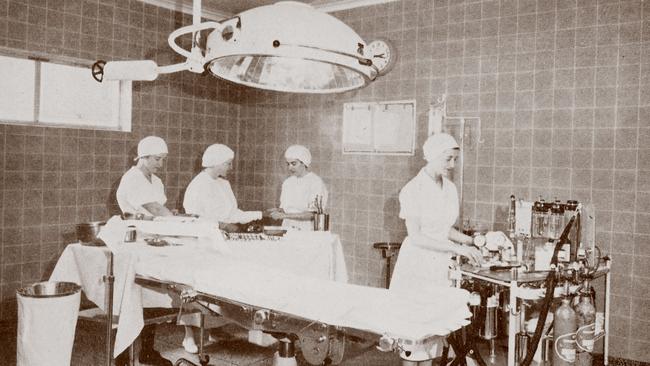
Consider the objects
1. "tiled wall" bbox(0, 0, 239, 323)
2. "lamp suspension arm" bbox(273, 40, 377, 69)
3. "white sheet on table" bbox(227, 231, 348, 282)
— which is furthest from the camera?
"tiled wall" bbox(0, 0, 239, 323)

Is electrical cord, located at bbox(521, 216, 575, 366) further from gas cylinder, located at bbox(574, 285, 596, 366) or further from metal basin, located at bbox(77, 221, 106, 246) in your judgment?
metal basin, located at bbox(77, 221, 106, 246)

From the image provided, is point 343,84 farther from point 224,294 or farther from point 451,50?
point 451,50

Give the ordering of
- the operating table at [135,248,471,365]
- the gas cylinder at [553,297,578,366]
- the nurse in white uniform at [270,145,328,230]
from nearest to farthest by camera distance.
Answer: the operating table at [135,248,471,365]
the gas cylinder at [553,297,578,366]
the nurse in white uniform at [270,145,328,230]

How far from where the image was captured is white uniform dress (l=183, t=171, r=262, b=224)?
5242mm

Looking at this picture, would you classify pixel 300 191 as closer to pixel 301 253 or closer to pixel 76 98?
pixel 301 253

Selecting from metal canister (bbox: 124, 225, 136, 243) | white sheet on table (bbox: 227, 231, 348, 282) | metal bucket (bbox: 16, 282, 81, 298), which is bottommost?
metal bucket (bbox: 16, 282, 81, 298)

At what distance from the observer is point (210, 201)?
528 centimetres

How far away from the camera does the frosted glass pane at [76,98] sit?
5543 mm

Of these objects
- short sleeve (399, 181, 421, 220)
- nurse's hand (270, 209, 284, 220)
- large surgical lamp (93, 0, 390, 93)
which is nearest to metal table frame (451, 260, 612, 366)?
short sleeve (399, 181, 421, 220)

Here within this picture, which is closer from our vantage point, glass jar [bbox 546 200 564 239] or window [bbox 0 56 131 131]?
glass jar [bbox 546 200 564 239]

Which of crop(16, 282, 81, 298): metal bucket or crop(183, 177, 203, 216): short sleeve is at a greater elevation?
crop(183, 177, 203, 216): short sleeve

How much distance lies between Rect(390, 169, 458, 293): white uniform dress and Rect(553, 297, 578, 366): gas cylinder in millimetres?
775

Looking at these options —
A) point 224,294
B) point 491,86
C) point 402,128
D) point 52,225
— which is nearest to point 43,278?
point 52,225

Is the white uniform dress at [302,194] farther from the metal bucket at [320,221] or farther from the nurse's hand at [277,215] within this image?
the metal bucket at [320,221]
